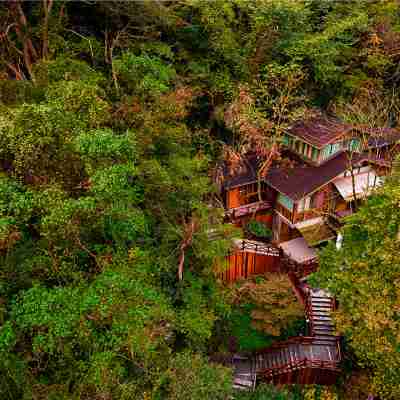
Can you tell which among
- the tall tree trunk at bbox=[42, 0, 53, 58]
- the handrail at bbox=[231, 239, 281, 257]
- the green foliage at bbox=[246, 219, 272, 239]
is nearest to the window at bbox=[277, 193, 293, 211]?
the green foliage at bbox=[246, 219, 272, 239]

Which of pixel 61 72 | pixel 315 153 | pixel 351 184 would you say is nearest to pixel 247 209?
pixel 315 153

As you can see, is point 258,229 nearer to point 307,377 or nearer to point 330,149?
point 330,149

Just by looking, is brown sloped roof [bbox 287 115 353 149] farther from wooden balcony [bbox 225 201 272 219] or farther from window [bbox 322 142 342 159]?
wooden balcony [bbox 225 201 272 219]

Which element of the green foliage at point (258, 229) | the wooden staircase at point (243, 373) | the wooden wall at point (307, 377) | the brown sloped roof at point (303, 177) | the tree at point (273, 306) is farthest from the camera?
the green foliage at point (258, 229)

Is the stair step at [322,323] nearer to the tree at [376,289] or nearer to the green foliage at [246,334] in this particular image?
the green foliage at [246,334]

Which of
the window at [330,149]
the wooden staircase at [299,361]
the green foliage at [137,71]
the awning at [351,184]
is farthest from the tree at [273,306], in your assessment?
the green foliage at [137,71]

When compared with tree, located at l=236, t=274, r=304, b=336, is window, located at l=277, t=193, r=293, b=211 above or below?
above

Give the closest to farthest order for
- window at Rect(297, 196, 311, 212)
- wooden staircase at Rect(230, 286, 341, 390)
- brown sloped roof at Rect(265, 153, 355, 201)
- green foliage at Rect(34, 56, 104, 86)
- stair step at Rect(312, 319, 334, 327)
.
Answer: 1. green foliage at Rect(34, 56, 104, 86)
2. wooden staircase at Rect(230, 286, 341, 390)
3. stair step at Rect(312, 319, 334, 327)
4. brown sloped roof at Rect(265, 153, 355, 201)
5. window at Rect(297, 196, 311, 212)
